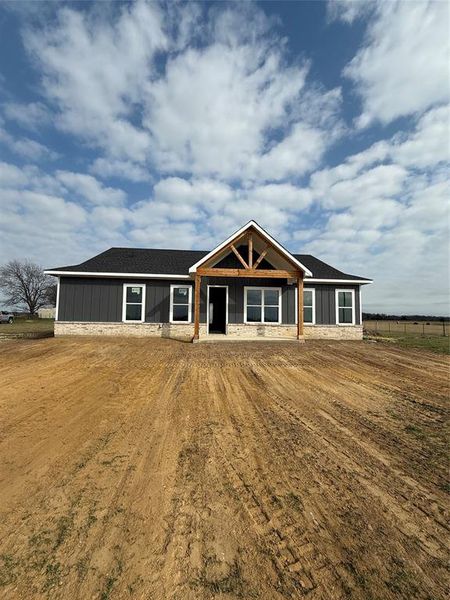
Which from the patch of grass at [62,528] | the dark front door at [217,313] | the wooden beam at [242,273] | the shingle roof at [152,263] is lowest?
the patch of grass at [62,528]

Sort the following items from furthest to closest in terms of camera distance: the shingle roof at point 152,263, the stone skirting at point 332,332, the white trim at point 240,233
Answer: the stone skirting at point 332,332 → the shingle roof at point 152,263 → the white trim at point 240,233

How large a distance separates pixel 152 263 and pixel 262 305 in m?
6.60

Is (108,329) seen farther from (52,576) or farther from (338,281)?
(52,576)

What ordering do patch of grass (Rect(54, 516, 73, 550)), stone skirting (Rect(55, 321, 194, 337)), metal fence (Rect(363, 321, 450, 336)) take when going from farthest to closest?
metal fence (Rect(363, 321, 450, 336)), stone skirting (Rect(55, 321, 194, 337)), patch of grass (Rect(54, 516, 73, 550))

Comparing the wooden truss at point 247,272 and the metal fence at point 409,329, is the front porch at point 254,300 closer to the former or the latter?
the wooden truss at point 247,272

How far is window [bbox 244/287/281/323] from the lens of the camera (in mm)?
15711

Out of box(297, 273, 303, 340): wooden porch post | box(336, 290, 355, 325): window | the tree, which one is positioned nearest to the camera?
box(297, 273, 303, 340): wooden porch post

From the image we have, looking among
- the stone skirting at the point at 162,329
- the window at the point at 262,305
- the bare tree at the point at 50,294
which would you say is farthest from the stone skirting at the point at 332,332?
the bare tree at the point at 50,294

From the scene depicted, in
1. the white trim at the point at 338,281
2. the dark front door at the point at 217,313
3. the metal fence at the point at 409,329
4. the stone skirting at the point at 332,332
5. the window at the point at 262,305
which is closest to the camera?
the window at the point at 262,305

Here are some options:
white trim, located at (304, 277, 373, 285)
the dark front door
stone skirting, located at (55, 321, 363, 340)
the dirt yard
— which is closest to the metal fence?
white trim, located at (304, 277, 373, 285)

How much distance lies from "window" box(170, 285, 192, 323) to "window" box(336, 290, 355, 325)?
8.20m

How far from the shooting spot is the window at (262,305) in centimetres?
1571

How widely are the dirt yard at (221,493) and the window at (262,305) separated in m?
9.32

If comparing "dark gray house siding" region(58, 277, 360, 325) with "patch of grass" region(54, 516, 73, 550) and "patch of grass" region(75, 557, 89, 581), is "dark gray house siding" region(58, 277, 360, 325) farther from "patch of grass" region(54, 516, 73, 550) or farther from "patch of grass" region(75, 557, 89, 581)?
"patch of grass" region(75, 557, 89, 581)
